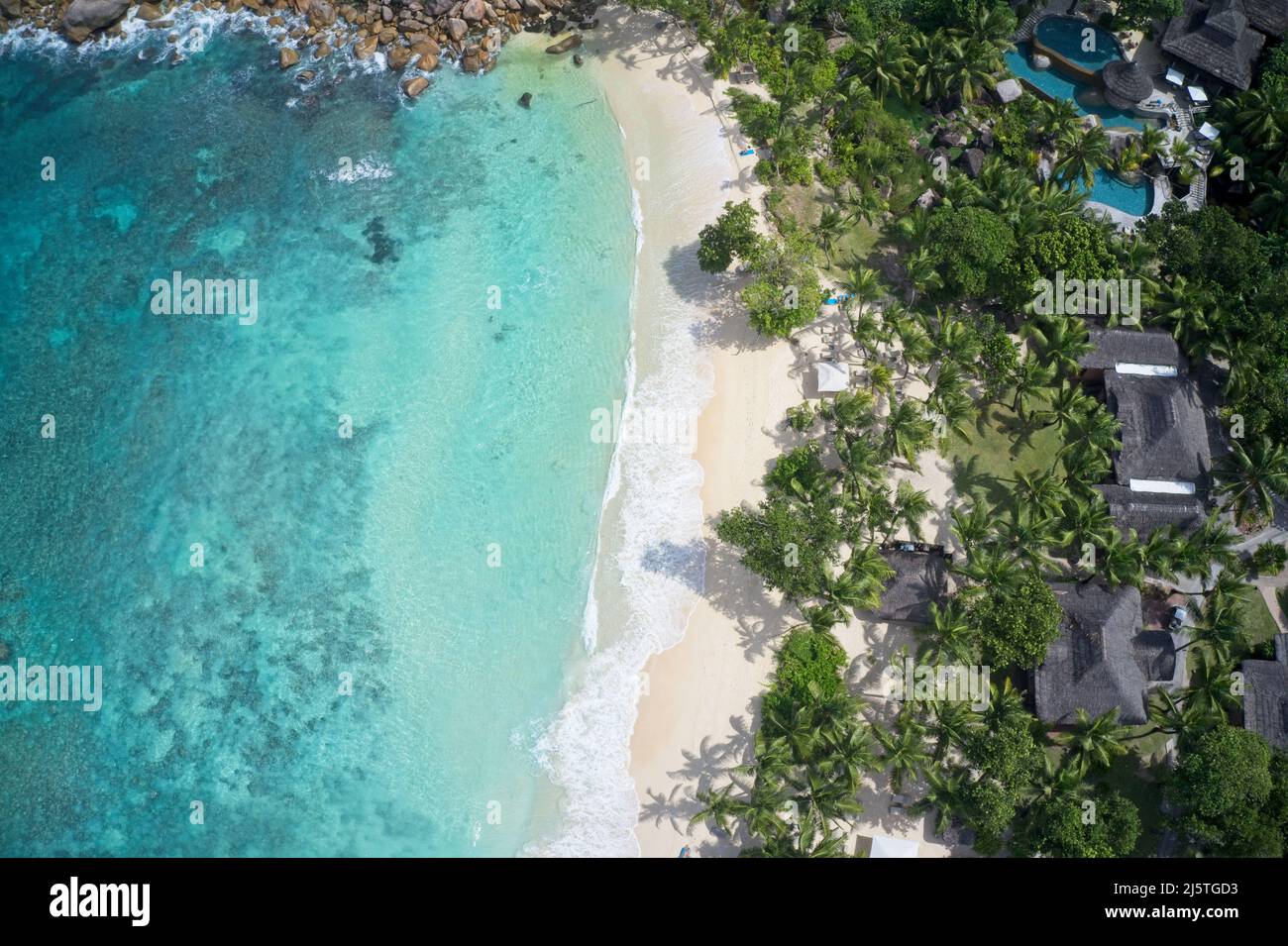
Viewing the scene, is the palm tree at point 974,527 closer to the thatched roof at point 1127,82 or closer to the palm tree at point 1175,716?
the palm tree at point 1175,716

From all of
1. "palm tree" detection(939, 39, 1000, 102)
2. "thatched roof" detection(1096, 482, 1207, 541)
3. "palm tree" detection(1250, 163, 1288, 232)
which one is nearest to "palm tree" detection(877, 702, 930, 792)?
"thatched roof" detection(1096, 482, 1207, 541)

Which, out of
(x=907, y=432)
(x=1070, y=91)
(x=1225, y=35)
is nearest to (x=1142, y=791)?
(x=907, y=432)

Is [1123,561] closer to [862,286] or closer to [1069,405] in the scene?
[1069,405]

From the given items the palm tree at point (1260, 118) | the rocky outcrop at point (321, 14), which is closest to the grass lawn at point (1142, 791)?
the palm tree at point (1260, 118)

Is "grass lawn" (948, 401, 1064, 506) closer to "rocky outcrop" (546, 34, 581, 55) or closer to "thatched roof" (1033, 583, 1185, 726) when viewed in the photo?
"thatched roof" (1033, 583, 1185, 726)

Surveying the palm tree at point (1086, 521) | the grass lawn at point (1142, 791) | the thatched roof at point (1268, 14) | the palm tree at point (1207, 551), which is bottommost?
the grass lawn at point (1142, 791)
